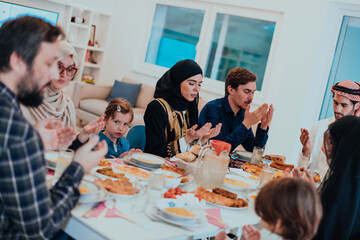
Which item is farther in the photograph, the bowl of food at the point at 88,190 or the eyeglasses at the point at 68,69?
the eyeglasses at the point at 68,69

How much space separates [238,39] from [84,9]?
103 inches

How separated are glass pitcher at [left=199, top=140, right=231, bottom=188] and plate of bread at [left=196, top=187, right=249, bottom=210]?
0.10 meters

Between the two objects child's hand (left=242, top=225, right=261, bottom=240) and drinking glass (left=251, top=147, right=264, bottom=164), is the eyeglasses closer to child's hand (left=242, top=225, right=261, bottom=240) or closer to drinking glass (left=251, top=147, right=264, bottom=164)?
drinking glass (left=251, top=147, right=264, bottom=164)

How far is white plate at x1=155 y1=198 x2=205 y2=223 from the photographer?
165 centimetres

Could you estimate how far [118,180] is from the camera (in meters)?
1.91

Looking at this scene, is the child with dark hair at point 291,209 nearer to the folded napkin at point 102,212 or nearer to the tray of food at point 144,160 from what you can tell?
the folded napkin at point 102,212

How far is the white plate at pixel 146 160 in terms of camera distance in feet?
7.58

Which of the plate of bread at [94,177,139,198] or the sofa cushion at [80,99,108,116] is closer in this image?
the plate of bread at [94,177,139,198]

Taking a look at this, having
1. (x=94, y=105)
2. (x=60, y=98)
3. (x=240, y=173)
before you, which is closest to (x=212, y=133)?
(x=240, y=173)

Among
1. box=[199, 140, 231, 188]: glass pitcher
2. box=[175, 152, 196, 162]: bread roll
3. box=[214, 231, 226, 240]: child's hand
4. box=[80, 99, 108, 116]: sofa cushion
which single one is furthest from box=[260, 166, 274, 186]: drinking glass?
box=[80, 99, 108, 116]: sofa cushion

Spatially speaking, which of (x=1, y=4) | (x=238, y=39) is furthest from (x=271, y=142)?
(x=1, y=4)

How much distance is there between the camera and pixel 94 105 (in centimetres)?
655

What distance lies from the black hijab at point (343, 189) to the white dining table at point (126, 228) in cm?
40

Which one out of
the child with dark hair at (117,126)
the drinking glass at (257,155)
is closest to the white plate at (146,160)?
the child with dark hair at (117,126)
